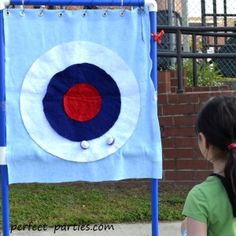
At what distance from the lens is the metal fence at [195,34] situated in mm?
6691

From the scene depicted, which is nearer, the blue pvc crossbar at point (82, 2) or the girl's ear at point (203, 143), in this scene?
the girl's ear at point (203, 143)

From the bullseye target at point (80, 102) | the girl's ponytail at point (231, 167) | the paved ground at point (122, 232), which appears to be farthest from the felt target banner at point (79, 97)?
the girl's ponytail at point (231, 167)

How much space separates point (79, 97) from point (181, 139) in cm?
244

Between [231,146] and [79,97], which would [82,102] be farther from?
[231,146]

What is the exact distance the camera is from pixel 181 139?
19.9 ft

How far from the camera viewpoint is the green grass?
212 inches

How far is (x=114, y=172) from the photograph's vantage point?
12.6 ft

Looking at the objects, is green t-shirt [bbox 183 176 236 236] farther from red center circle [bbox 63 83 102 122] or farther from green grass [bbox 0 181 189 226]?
green grass [bbox 0 181 189 226]

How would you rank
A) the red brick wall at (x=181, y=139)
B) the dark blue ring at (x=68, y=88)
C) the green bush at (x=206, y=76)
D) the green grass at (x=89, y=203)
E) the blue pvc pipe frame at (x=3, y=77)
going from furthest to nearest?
the green bush at (x=206, y=76), the red brick wall at (x=181, y=139), the green grass at (x=89, y=203), the dark blue ring at (x=68, y=88), the blue pvc pipe frame at (x=3, y=77)


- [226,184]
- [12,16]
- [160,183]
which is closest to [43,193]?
[160,183]

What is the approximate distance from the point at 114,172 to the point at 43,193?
7.47ft

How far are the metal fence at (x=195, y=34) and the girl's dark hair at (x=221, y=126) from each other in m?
4.26

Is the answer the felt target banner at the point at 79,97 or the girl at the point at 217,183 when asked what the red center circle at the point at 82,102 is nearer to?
the felt target banner at the point at 79,97

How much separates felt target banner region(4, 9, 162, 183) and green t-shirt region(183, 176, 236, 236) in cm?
166
